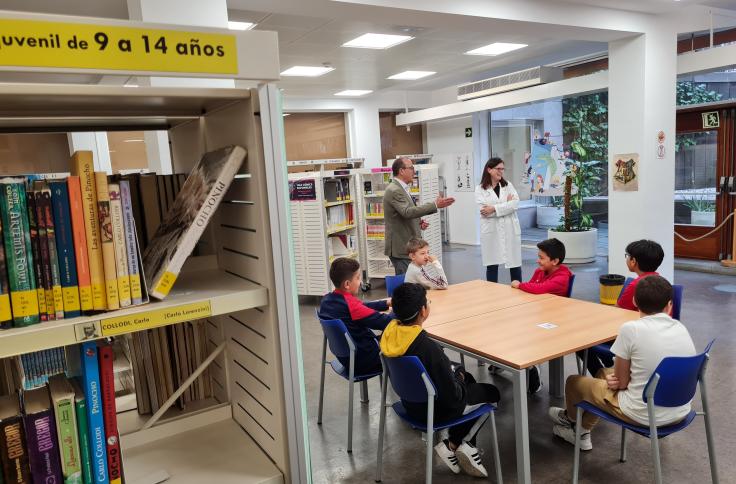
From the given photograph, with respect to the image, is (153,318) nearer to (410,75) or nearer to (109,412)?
(109,412)

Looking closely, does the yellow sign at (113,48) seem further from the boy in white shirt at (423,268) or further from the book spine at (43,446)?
the boy in white shirt at (423,268)

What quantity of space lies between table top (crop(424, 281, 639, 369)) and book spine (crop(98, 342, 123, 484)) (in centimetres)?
182

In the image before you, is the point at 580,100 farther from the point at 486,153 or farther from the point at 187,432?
the point at 187,432

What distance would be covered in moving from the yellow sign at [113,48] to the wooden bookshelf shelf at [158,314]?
0.49 metres

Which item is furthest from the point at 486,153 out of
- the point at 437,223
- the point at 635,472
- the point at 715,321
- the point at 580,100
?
the point at 635,472

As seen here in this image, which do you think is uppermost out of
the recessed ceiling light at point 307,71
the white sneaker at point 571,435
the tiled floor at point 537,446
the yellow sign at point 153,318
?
the recessed ceiling light at point 307,71

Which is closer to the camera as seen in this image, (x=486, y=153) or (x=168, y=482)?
(x=168, y=482)

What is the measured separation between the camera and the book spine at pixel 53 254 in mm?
1024

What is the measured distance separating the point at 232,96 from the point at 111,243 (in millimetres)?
415

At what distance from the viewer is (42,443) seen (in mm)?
1068

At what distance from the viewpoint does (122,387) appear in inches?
65.2

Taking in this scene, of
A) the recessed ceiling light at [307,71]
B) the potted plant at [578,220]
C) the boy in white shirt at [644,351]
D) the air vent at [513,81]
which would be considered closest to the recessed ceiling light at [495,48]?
the air vent at [513,81]

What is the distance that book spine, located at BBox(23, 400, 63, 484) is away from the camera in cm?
106

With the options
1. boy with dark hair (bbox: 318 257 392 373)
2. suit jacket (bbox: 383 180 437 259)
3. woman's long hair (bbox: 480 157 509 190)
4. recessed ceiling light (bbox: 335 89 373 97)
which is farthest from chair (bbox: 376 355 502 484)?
recessed ceiling light (bbox: 335 89 373 97)
